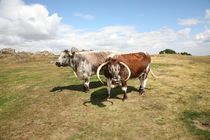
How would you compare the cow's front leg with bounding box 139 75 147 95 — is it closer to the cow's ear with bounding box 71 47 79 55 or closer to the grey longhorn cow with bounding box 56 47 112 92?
the grey longhorn cow with bounding box 56 47 112 92

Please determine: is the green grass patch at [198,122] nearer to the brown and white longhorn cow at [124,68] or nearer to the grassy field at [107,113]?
the grassy field at [107,113]

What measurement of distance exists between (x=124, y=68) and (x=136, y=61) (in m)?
1.46

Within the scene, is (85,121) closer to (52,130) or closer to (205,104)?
(52,130)

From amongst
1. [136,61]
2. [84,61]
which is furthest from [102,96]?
[136,61]

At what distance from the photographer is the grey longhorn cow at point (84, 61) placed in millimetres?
19844

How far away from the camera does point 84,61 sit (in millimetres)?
19844

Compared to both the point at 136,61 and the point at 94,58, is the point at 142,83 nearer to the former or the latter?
the point at 136,61

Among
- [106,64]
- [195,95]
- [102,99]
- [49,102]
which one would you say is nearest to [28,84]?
[49,102]

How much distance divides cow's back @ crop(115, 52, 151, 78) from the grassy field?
1842 mm

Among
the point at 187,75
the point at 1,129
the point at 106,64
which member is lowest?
the point at 1,129

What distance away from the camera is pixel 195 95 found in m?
19.6

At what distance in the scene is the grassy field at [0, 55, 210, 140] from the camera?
13797mm

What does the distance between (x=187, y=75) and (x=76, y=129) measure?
1651 centimetres

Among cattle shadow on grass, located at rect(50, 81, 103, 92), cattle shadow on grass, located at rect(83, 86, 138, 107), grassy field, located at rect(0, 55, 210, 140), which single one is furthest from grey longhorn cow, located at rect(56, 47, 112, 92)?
cattle shadow on grass, located at rect(50, 81, 103, 92)
